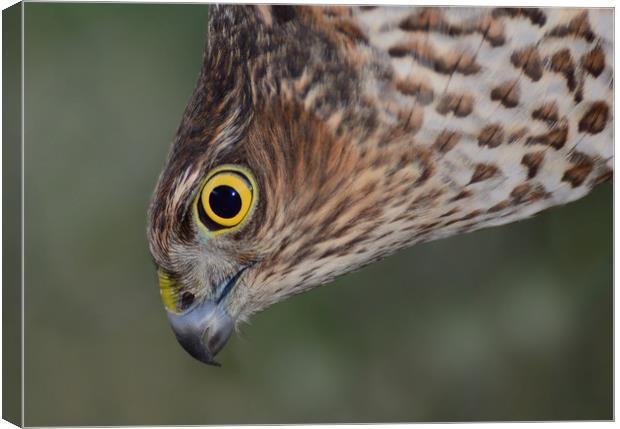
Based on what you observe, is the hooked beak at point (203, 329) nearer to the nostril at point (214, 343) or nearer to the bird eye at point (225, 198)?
the nostril at point (214, 343)

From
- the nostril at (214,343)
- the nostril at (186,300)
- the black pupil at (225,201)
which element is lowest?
the nostril at (214,343)

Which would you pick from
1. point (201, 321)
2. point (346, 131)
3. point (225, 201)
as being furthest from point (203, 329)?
point (346, 131)

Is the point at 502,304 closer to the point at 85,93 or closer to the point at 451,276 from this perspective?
the point at 451,276

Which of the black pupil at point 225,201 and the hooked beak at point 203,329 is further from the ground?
the black pupil at point 225,201

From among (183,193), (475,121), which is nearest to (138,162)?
(183,193)

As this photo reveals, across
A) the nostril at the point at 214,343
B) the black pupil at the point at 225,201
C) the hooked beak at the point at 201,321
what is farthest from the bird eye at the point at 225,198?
the nostril at the point at 214,343

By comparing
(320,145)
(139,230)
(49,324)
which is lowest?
(49,324)
